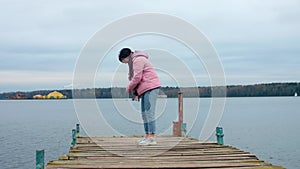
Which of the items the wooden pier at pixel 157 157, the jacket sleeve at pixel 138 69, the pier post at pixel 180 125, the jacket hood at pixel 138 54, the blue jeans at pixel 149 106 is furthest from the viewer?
the pier post at pixel 180 125

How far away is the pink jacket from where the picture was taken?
799cm

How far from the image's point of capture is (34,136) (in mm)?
34750

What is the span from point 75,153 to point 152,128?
158 cm

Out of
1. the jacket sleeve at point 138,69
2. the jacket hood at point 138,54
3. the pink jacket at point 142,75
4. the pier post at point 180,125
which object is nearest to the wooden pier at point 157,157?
the pink jacket at point 142,75

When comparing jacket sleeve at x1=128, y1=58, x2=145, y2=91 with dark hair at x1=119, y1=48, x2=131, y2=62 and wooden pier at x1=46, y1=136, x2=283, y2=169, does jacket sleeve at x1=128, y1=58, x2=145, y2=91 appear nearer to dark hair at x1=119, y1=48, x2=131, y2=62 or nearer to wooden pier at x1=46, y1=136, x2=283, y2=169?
dark hair at x1=119, y1=48, x2=131, y2=62

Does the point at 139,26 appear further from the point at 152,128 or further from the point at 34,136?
the point at 34,136

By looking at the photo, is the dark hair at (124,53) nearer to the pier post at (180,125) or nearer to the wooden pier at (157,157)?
the wooden pier at (157,157)

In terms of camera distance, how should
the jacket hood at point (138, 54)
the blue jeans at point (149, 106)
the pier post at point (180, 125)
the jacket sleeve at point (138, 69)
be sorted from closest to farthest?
the jacket sleeve at point (138, 69) < the jacket hood at point (138, 54) < the blue jeans at point (149, 106) < the pier post at point (180, 125)

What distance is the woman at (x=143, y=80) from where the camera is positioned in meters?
8.02

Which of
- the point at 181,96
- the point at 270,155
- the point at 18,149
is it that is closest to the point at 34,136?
the point at 18,149

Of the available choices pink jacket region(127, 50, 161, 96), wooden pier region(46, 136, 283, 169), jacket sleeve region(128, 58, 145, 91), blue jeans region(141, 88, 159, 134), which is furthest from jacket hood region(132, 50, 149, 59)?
wooden pier region(46, 136, 283, 169)

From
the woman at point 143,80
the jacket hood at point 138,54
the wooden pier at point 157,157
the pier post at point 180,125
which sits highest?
the jacket hood at point 138,54

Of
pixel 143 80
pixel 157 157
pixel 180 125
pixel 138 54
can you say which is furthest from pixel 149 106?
pixel 180 125

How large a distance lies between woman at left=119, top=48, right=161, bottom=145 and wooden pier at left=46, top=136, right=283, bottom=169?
76cm
